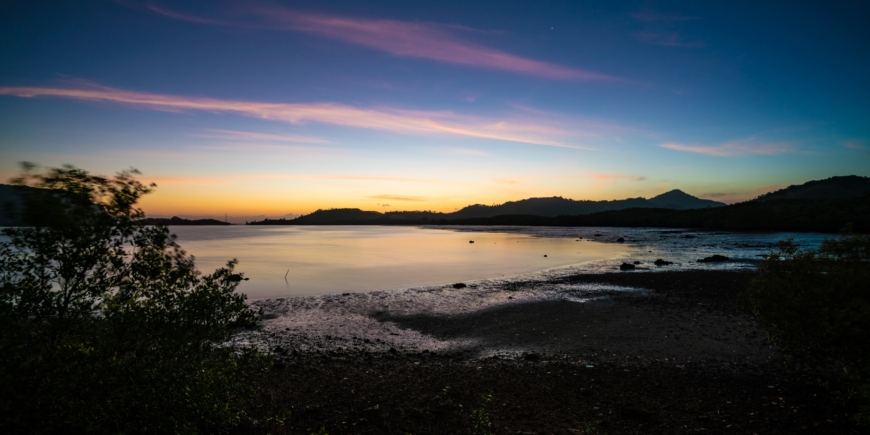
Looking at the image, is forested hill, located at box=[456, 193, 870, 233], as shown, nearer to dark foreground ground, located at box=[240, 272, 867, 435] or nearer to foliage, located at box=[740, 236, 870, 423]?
dark foreground ground, located at box=[240, 272, 867, 435]

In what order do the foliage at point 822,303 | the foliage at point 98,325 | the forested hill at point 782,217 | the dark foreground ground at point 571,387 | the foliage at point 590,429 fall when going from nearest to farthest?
the foliage at point 98,325 → the foliage at point 590,429 → the foliage at point 822,303 → the dark foreground ground at point 571,387 → the forested hill at point 782,217

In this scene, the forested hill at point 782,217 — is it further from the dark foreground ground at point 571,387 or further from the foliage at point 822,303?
the foliage at point 822,303

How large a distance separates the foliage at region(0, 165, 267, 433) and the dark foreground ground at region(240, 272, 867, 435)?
224cm

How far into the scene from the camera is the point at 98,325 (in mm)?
5852

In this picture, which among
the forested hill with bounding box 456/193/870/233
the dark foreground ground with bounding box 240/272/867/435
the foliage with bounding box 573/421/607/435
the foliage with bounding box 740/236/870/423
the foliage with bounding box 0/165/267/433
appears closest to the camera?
the foliage with bounding box 0/165/267/433

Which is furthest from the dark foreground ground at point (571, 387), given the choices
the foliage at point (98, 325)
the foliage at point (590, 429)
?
the foliage at point (98, 325)

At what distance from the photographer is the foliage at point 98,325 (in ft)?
16.7

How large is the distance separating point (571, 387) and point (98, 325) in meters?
10.1

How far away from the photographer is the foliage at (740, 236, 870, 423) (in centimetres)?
818

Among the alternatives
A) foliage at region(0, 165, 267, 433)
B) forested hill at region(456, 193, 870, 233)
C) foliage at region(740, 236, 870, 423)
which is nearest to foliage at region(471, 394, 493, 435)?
foliage at region(0, 165, 267, 433)

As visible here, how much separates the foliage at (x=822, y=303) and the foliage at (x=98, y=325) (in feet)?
38.6

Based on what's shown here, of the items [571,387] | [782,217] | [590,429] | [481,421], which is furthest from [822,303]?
[782,217]

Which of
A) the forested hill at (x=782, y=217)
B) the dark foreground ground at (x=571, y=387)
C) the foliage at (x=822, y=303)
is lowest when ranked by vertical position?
the dark foreground ground at (x=571, y=387)

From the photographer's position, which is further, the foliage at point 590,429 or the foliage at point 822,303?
the foliage at point 822,303
